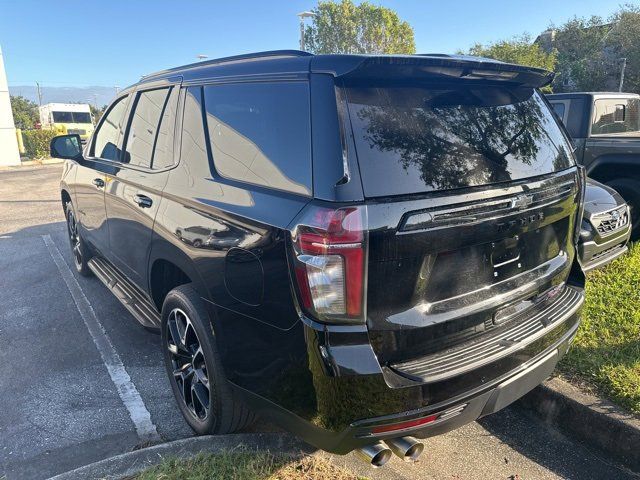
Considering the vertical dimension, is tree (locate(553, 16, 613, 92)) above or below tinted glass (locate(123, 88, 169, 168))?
above

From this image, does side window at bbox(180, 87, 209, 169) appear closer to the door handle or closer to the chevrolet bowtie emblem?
the door handle

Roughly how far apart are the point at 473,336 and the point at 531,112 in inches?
48.3

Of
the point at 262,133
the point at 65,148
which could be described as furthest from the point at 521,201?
the point at 65,148

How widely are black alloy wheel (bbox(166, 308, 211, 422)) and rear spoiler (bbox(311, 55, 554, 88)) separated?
150cm

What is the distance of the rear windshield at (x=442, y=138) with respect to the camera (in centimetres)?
186

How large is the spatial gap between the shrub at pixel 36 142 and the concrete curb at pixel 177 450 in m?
27.0

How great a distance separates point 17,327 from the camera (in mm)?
4254

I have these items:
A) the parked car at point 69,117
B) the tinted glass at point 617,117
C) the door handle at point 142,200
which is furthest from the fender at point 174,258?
the parked car at point 69,117

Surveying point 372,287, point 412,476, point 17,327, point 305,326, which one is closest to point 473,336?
point 372,287

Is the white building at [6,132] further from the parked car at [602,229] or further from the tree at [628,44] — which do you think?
the tree at [628,44]

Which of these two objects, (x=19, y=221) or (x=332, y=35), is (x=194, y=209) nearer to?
(x=19, y=221)

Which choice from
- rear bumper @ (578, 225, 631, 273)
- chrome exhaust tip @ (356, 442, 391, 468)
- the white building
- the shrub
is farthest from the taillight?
the shrub

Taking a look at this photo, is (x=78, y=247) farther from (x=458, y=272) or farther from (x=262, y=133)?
(x=458, y=272)

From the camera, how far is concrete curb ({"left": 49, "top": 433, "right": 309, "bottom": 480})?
7.59ft
